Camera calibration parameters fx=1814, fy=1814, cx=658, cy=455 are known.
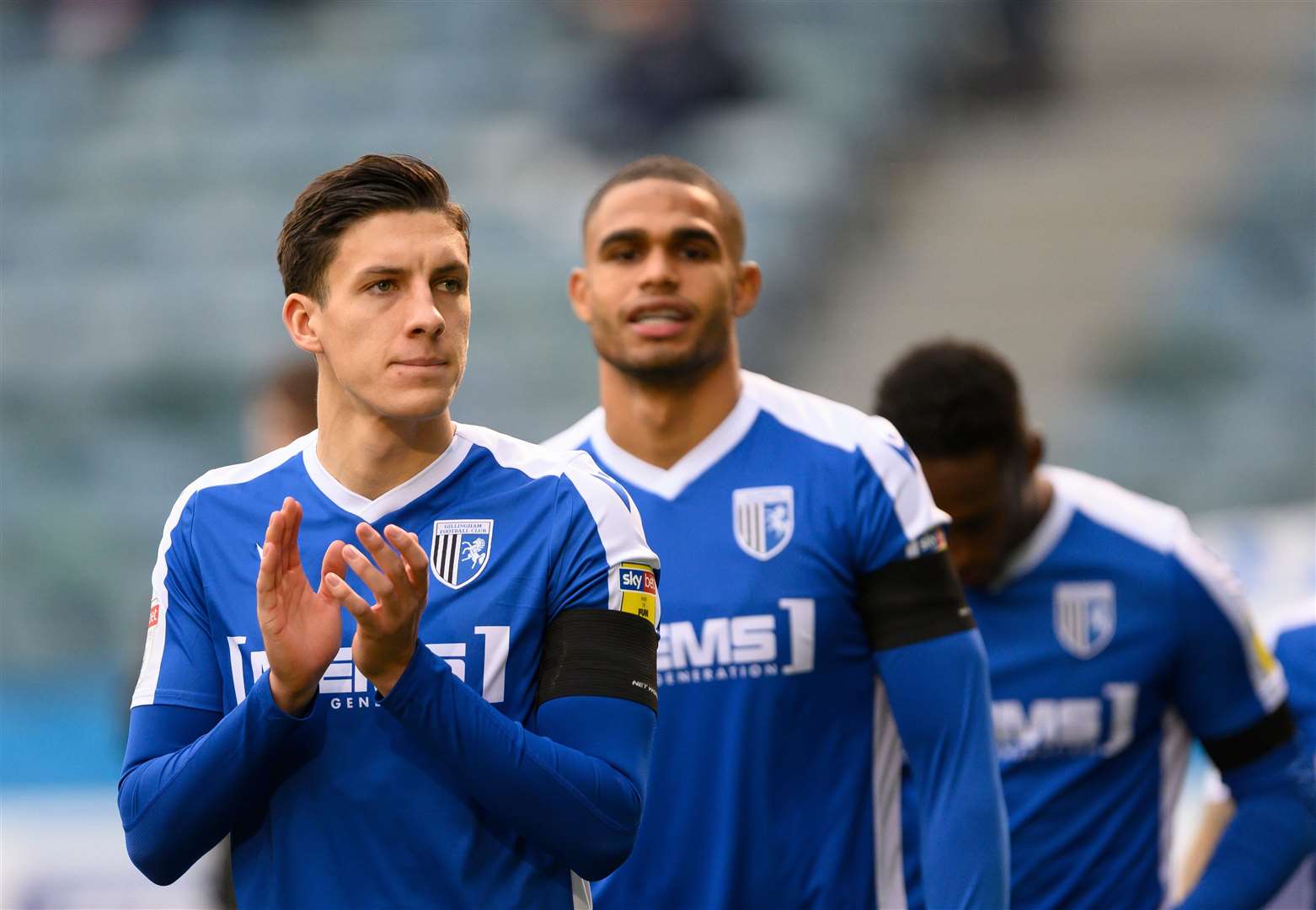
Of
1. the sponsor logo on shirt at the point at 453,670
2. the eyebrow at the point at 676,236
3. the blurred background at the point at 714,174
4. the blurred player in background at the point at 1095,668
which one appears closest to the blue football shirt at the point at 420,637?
the sponsor logo on shirt at the point at 453,670

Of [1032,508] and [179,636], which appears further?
[1032,508]

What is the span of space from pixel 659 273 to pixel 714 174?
8.18m

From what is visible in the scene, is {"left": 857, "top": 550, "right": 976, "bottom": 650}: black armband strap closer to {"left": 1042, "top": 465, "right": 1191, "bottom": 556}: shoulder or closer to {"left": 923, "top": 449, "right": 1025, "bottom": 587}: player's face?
{"left": 923, "top": 449, "right": 1025, "bottom": 587}: player's face

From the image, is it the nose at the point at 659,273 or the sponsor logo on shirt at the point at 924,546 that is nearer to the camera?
the sponsor logo on shirt at the point at 924,546

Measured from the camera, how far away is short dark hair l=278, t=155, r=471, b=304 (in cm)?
273

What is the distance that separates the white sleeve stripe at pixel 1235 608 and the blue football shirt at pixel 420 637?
2.03 meters

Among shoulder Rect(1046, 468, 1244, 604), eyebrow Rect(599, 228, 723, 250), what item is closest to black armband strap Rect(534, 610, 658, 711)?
eyebrow Rect(599, 228, 723, 250)

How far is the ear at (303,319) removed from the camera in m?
2.78

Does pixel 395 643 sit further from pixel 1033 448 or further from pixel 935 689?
pixel 1033 448

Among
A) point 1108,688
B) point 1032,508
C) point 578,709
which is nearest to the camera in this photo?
point 578,709

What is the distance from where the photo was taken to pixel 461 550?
2705 millimetres

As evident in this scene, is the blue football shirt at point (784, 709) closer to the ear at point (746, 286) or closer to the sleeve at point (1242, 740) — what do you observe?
the ear at point (746, 286)

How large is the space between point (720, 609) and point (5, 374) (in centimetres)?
960

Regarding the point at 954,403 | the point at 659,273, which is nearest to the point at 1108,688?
the point at 954,403
